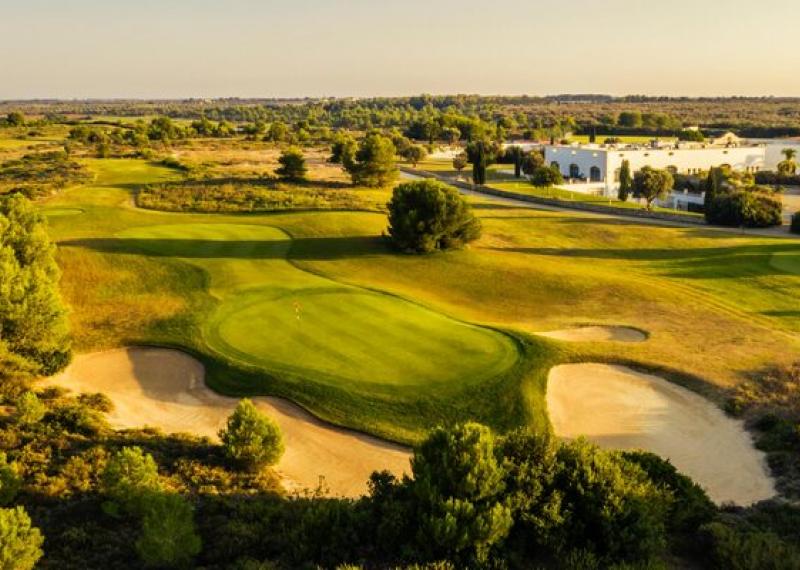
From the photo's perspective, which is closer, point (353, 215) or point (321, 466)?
point (321, 466)

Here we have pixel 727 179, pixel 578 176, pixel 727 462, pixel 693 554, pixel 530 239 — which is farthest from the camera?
pixel 578 176

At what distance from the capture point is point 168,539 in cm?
1347

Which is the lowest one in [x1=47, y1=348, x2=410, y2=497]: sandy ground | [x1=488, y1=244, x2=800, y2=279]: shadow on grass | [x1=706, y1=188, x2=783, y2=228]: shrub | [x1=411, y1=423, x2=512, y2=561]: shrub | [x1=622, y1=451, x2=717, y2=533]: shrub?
[x1=47, y1=348, x2=410, y2=497]: sandy ground

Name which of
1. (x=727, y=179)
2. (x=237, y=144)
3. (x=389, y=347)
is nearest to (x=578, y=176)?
(x=727, y=179)

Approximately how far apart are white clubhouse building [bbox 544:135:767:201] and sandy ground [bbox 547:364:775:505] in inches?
2840

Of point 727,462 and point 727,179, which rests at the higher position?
point 727,179

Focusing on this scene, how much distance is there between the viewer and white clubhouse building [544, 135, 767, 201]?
3809 inches

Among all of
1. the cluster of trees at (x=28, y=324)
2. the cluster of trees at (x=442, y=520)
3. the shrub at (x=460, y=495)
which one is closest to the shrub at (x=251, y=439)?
the cluster of trees at (x=442, y=520)

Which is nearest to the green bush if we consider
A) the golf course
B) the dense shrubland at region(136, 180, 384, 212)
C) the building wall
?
the golf course

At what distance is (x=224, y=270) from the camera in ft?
129

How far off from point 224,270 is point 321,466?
847 inches

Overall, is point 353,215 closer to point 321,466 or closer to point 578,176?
point 321,466

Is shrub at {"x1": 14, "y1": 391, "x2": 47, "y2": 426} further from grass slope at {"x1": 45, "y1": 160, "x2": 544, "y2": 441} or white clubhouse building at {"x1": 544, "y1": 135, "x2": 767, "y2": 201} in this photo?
white clubhouse building at {"x1": 544, "y1": 135, "x2": 767, "y2": 201}

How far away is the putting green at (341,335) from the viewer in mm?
25031
